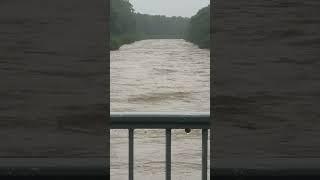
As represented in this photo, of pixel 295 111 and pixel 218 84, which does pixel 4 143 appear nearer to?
pixel 218 84

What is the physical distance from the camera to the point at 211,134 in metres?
2.63

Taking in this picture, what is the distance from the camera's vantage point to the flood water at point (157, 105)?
972cm

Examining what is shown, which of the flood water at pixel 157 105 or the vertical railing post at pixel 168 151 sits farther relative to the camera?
the flood water at pixel 157 105

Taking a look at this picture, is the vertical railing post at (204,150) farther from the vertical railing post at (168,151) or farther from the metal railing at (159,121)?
the vertical railing post at (168,151)

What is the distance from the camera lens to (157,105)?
24.9 meters

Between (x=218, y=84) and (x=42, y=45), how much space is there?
0.86 metres

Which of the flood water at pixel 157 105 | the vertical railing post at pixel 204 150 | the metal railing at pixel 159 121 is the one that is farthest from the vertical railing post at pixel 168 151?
the flood water at pixel 157 105

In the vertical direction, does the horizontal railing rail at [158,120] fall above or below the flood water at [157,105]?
above

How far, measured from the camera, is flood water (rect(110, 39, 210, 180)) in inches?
383

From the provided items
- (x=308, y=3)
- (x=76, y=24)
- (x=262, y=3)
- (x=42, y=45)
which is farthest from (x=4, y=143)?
(x=308, y=3)

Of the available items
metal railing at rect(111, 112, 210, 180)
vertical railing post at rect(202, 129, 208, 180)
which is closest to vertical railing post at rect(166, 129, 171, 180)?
metal railing at rect(111, 112, 210, 180)

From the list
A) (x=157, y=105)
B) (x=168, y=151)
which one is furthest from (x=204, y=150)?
(x=157, y=105)

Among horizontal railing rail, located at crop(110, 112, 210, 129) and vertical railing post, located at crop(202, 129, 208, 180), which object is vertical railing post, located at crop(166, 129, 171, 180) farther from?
vertical railing post, located at crop(202, 129, 208, 180)

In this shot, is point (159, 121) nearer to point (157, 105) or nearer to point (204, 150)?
point (204, 150)
